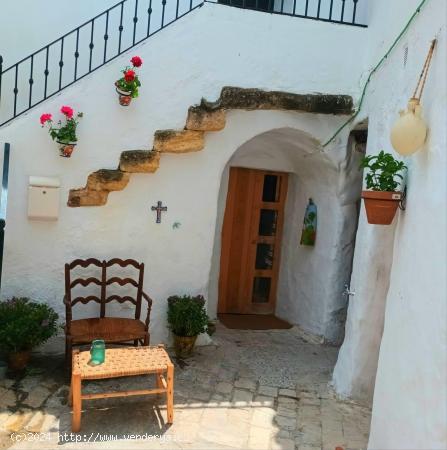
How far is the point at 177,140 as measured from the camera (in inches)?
198

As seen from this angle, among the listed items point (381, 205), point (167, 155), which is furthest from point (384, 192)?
point (167, 155)

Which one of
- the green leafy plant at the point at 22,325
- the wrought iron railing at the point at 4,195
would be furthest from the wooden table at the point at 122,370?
the wrought iron railing at the point at 4,195

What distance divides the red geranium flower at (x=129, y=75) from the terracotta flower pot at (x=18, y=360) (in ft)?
8.84

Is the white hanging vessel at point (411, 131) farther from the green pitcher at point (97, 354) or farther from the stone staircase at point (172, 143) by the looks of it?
the green pitcher at point (97, 354)

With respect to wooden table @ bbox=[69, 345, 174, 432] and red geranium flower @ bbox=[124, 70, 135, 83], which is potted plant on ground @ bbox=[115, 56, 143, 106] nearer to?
red geranium flower @ bbox=[124, 70, 135, 83]

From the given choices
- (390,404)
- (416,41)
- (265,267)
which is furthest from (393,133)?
(265,267)

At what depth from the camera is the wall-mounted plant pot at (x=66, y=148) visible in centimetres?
477

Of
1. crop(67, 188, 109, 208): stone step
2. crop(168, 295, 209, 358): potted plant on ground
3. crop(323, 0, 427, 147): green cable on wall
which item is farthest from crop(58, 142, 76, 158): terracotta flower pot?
crop(323, 0, 427, 147): green cable on wall

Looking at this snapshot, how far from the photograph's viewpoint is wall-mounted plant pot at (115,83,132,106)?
4852 mm

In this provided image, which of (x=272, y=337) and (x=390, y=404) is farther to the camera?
(x=272, y=337)

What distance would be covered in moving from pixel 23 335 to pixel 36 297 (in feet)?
2.21

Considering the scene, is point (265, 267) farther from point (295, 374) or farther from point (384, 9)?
point (384, 9)

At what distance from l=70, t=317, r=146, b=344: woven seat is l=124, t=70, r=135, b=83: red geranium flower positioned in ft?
7.71

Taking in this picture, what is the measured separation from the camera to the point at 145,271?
17.5 ft
